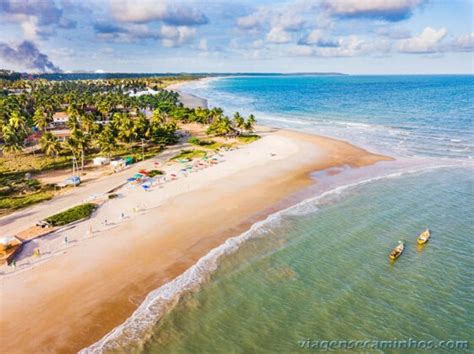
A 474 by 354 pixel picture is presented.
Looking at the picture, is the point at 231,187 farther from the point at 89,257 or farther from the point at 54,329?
the point at 54,329

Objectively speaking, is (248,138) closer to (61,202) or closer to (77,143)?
(77,143)

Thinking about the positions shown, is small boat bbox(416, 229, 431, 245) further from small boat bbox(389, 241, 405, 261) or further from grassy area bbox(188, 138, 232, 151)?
grassy area bbox(188, 138, 232, 151)

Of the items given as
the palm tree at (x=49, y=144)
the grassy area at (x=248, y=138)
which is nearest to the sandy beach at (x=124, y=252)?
the grassy area at (x=248, y=138)

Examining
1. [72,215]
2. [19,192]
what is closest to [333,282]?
[72,215]

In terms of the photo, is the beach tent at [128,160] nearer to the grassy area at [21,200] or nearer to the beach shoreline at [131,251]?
the beach shoreline at [131,251]

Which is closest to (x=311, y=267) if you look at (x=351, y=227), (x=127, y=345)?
(x=351, y=227)

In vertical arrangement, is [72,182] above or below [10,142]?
below

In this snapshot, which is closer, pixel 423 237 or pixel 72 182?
pixel 423 237
